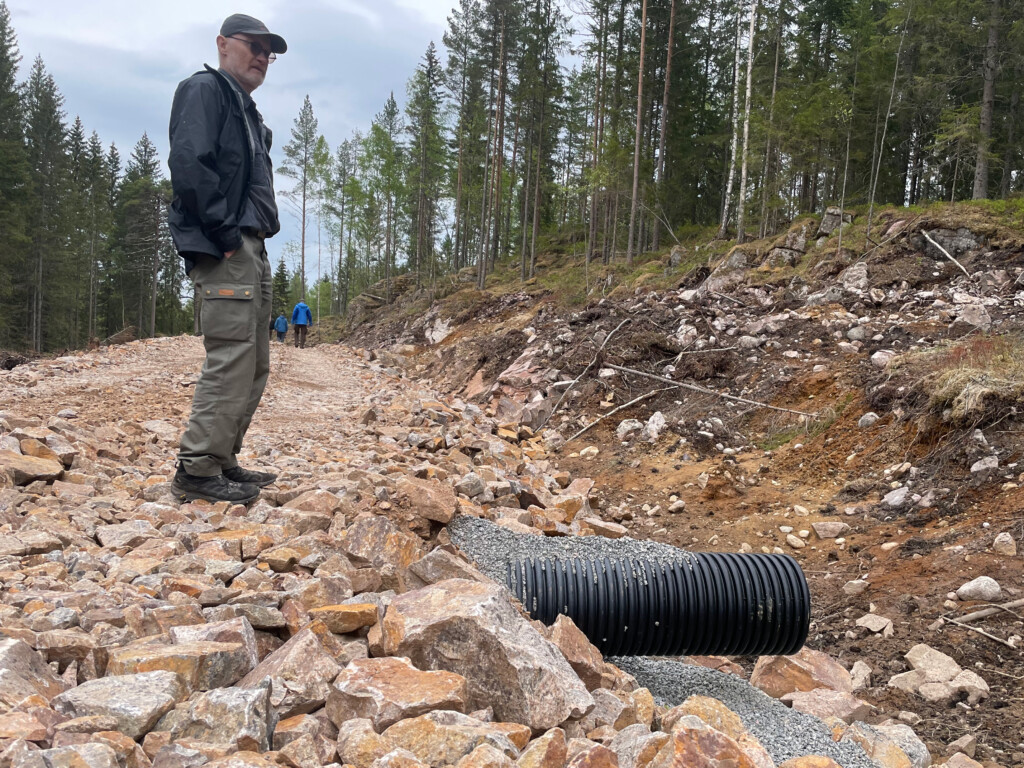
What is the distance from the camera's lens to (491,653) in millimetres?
2086

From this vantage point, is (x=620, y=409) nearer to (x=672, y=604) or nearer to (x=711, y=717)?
(x=672, y=604)

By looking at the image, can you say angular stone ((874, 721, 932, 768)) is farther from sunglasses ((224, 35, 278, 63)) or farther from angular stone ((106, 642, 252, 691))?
sunglasses ((224, 35, 278, 63))

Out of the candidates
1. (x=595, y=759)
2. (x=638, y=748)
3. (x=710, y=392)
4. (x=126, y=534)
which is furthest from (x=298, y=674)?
(x=710, y=392)

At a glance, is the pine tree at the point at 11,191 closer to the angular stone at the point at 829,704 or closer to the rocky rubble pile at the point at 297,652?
the rocky rubble pile at the point at 297,652

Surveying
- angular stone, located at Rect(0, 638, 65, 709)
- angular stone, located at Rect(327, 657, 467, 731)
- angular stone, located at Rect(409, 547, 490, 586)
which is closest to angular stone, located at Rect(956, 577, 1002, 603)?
angular stone, located at Rect(409, 547, 490, 586)

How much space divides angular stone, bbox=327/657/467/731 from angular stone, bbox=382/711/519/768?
6 cm

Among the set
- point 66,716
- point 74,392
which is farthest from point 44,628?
point 74,392

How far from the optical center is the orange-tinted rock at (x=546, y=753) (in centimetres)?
165

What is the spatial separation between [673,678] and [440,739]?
198 centimetres

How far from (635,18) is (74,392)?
2648 cm

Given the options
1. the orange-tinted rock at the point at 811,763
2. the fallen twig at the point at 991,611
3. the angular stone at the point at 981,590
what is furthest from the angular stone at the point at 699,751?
the angular stone at the point at 981,590

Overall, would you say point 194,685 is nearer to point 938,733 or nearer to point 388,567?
point 388,567

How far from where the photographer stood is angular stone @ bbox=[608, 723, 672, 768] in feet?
5.61

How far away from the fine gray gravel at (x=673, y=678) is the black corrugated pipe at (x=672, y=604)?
14 centimetres
